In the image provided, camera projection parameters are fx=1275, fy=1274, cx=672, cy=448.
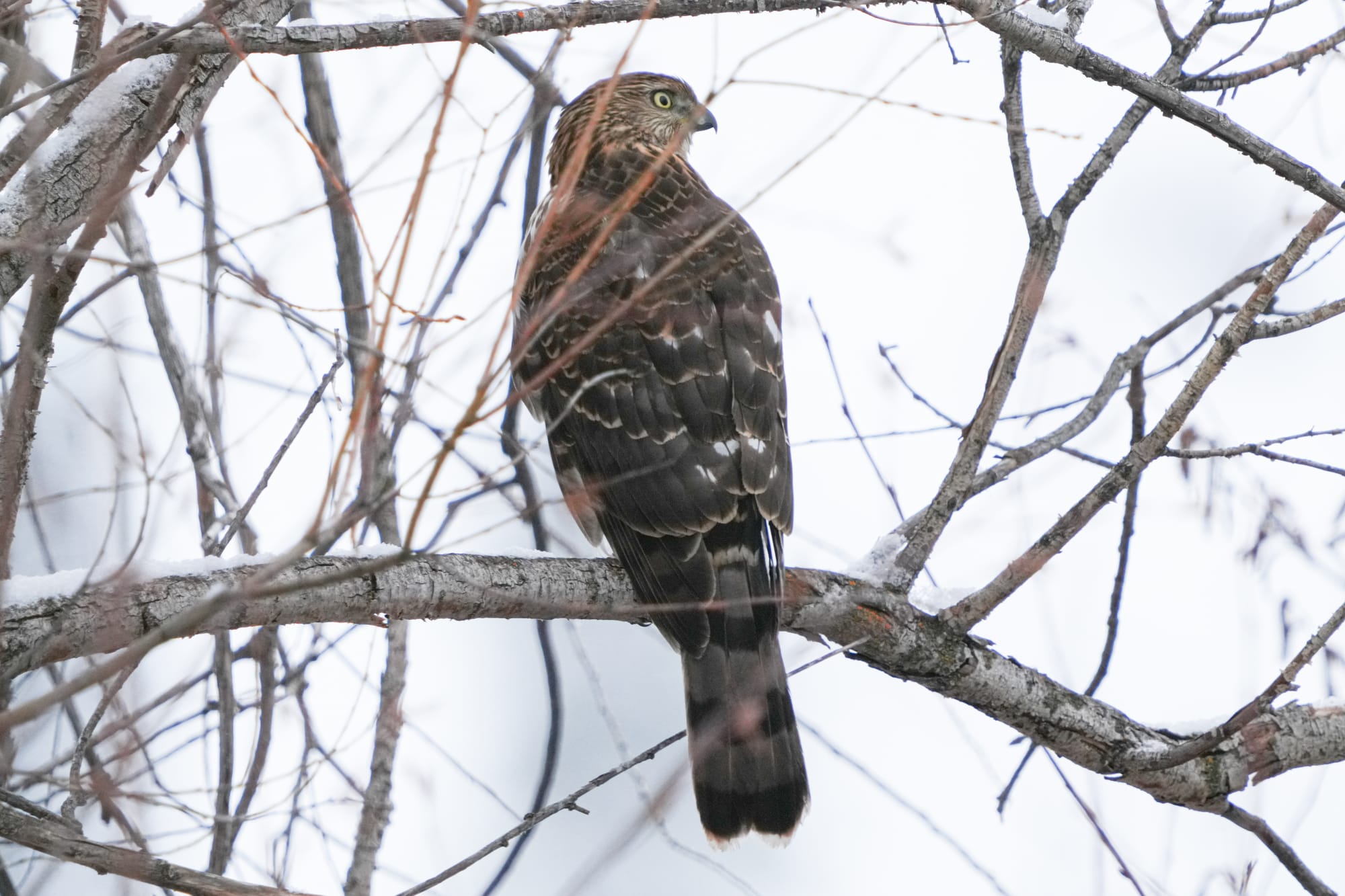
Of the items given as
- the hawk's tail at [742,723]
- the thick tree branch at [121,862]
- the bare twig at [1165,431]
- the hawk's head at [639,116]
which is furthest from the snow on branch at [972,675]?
the hawk's head at [639,116]

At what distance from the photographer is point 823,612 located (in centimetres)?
296

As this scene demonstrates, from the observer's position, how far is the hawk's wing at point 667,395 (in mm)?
3098

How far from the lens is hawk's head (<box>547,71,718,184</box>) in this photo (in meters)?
4.45

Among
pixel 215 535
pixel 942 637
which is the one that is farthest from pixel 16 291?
pixel 942 637

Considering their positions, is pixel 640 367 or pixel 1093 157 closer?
pixel 1093 157

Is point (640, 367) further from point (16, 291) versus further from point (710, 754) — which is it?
point (16, 291)

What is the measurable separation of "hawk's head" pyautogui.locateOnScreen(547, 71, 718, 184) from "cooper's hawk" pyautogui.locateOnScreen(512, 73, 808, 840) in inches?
25.9

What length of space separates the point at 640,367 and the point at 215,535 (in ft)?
3.72

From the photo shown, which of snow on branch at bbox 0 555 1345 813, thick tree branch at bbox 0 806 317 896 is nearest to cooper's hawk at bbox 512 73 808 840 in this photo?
snow on branch at bbox 0 555 1345 813

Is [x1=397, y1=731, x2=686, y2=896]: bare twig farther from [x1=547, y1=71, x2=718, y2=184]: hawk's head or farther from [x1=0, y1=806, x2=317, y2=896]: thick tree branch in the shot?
[x1=547, y1=71, x2=718, y2=184]: hawk's head

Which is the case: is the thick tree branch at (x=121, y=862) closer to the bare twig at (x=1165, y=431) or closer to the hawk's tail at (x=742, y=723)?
the hawk's tail at (x=742, y=723)

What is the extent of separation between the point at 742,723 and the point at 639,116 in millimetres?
2369

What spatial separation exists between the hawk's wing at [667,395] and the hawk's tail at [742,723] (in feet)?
0.21

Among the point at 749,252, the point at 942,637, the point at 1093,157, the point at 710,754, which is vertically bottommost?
the point at 710,754
